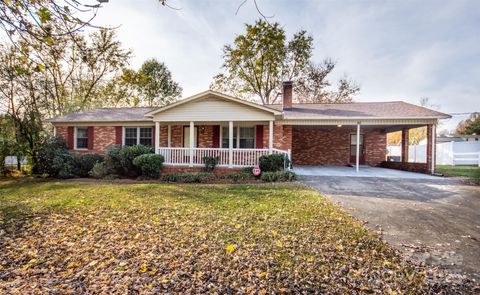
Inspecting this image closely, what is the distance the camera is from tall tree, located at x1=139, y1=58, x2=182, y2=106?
90.4 feet

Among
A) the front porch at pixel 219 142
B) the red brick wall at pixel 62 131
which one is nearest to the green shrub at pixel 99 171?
the front porch at pixel 219 142

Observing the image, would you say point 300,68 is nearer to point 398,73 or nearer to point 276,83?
point 276,83

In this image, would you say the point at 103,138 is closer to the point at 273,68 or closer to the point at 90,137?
the point at 90,137

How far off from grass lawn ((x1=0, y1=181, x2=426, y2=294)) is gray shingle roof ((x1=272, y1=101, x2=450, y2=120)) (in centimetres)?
789

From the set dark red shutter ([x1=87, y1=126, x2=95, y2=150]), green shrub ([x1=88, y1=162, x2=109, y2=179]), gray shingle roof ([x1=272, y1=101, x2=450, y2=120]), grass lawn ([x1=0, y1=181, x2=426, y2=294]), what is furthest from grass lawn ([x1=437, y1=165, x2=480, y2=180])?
dark red shutter ([x1=87, y1=126, x2=95, y2=150])

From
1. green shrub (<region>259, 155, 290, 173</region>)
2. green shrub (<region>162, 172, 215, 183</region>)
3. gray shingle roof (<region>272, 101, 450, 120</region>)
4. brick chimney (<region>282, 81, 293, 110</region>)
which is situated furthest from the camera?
brick chimney (<region>282, 81, 293, 110</region>)

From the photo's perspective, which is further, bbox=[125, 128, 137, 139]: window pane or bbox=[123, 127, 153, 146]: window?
bbox=[125, 128, 137, 139]: window pane

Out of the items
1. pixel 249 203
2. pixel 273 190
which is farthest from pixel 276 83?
pixel 249 203

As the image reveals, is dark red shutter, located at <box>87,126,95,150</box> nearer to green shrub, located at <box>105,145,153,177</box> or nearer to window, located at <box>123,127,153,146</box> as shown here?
window, located at <box>123,127,153,146</box>

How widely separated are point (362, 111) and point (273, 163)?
271 inches

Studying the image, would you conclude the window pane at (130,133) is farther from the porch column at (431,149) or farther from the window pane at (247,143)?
the porch column at (431,149)

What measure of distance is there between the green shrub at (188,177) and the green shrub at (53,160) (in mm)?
5159

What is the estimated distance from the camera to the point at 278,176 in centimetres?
978

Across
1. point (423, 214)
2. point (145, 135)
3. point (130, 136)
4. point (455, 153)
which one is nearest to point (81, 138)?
point (130, 136)
